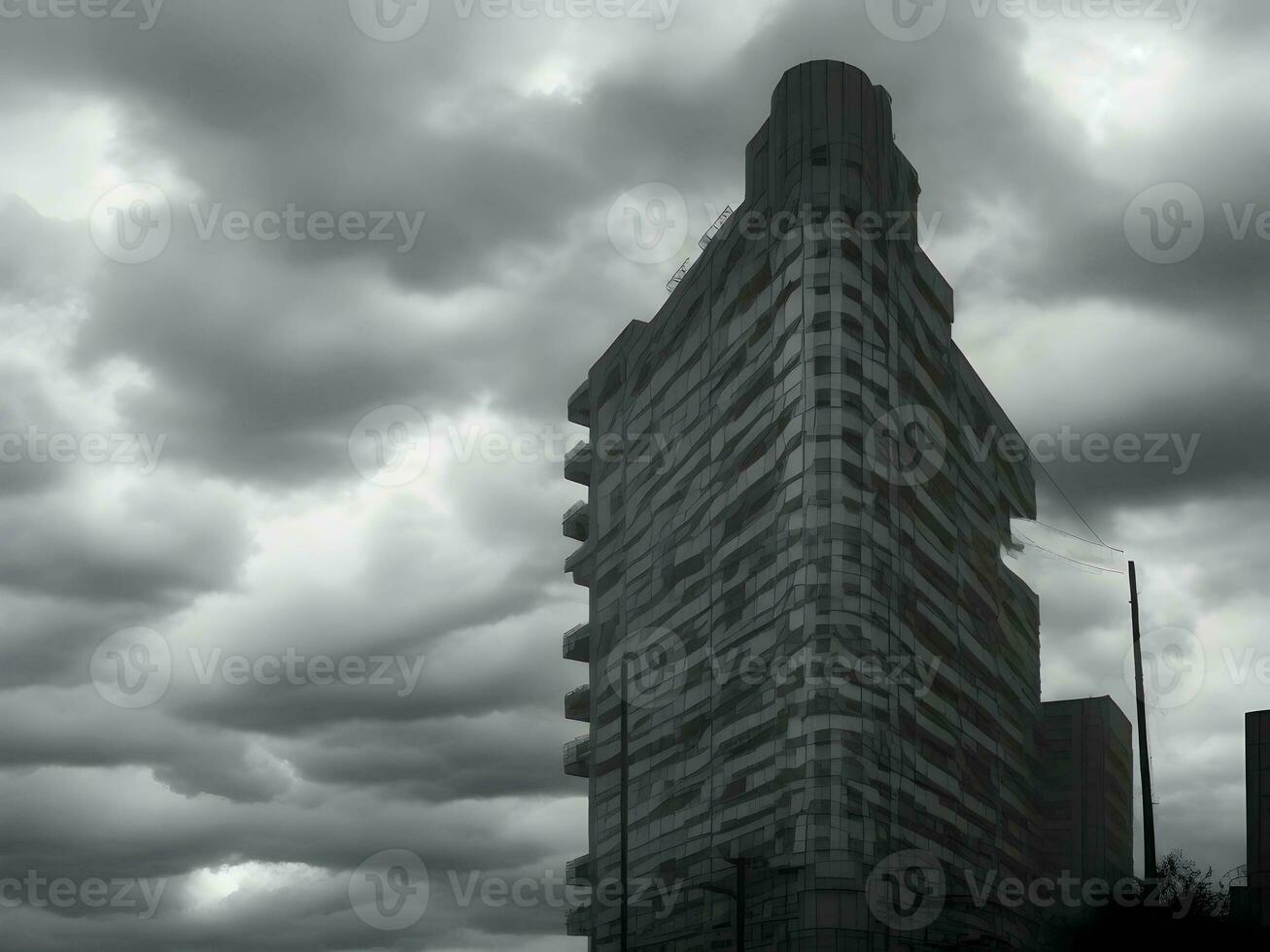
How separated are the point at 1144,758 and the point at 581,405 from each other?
63.5 m

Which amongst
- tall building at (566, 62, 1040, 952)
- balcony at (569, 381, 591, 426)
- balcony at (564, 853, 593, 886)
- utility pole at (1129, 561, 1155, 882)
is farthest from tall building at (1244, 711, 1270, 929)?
balcony at (569, 381, 591, 426)

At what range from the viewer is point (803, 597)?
234 ft

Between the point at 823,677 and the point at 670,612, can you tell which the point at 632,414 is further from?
the point at 823,677

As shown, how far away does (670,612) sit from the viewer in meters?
89.3

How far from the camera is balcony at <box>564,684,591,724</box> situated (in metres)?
103

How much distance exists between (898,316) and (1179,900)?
36.0 m

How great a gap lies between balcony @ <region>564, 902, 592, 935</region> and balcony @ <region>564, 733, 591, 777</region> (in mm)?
9693

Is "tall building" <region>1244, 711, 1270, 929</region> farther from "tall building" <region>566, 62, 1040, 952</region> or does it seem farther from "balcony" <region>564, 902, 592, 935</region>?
"balcony" <region>564, 902, 592, 935</region>

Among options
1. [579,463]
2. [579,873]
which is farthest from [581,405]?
[579,873]

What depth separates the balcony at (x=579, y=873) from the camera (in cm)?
9569

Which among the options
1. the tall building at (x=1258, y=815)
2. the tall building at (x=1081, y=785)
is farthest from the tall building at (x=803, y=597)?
the tall building at (x=1081, y=785)

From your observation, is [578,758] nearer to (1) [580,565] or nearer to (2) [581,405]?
(1) [580,565]

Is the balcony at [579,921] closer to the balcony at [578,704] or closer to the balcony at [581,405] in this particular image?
the balcony at [578,704]

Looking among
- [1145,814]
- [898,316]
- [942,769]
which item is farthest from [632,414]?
[1145,814]
